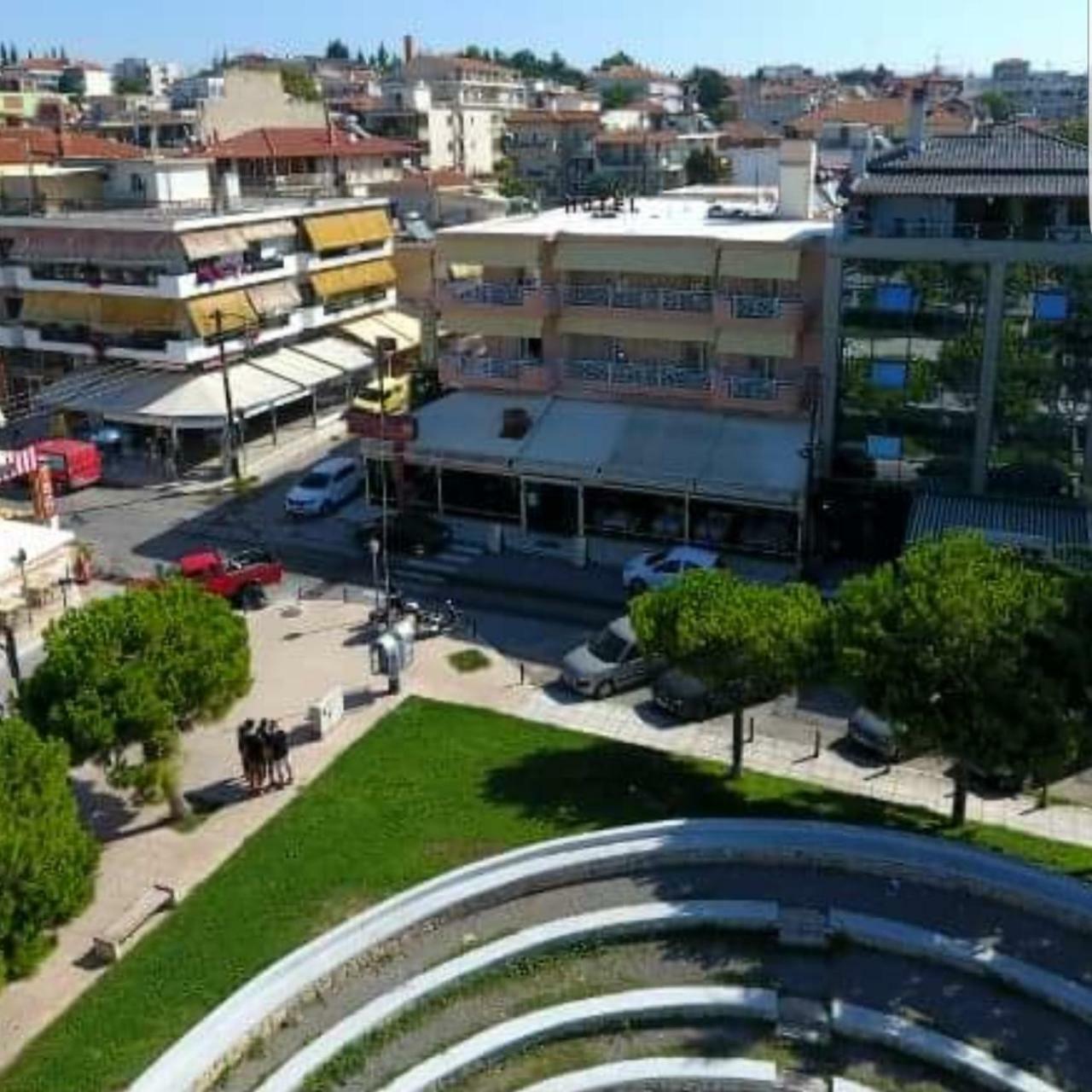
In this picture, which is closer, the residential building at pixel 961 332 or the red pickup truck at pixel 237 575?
the residential building at pixel 961 332

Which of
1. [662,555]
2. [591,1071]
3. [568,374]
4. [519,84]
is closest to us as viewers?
[591,1071]

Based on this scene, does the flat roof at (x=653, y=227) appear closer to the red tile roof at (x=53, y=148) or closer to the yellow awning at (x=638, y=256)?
the yellow awning at (x=638, y=256)

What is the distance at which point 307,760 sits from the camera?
1139 inches

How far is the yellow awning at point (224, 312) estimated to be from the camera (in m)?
50.8

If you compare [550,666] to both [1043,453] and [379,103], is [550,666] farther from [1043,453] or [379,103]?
[379,103]

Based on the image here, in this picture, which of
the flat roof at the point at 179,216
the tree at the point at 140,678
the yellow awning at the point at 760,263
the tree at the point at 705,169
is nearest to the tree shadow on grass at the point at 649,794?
the tree at the point at 140,678

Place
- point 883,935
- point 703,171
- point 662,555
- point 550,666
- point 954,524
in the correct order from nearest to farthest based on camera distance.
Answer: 1. point 883,935
2. point 550,666
3. point 954,524
4. point 662,555
5. point 703,171

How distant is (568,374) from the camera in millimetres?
44219

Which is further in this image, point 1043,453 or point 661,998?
point 1043,453

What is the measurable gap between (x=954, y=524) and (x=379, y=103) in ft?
353

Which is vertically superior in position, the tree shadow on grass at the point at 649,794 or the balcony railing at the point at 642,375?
the balcony railing at the point at 642,375

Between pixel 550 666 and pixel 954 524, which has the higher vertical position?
pixel 954 524

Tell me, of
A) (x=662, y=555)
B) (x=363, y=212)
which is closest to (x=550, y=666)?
(x=662, y=555)

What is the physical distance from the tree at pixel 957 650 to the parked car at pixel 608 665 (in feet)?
28.6
